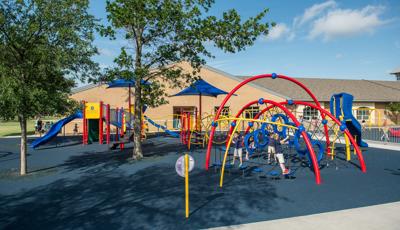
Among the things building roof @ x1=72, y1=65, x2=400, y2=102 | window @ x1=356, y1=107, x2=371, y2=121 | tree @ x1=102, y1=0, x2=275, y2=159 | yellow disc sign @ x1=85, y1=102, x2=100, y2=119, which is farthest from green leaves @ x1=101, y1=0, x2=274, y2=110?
window @ x1=356, y1=107, x2=371, y2=121

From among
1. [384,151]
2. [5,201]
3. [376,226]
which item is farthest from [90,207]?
[384,151]

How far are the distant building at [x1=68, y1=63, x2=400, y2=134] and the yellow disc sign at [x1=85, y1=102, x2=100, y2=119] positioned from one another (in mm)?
4836

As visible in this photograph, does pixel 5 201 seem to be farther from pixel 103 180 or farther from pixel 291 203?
pixel 291 203

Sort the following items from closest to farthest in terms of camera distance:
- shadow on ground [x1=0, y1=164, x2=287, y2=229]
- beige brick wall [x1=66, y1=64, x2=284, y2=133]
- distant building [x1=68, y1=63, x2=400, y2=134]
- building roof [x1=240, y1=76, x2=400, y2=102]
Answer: shadow on ground [x1=0, y1=164, x2=287, y2=229] → beige brick wall [x1=66, y1=64, x2=284, y2=133] → distant building [x1=68, y1=63, x2=400, y2=134] → building roof [x1=240, y1=76, x2=400, y2=102]

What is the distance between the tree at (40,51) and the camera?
9734mm

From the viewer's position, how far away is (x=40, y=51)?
31.3 feet

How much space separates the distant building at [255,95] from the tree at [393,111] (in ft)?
0.81

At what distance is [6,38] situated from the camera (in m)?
9.94

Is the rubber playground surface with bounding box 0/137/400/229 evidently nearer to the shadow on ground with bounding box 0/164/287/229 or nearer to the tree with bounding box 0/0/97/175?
the shadow on ground with bounding box 0/164/287/229

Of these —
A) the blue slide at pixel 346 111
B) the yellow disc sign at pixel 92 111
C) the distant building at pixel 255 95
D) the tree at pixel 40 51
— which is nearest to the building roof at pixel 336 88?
the distant building at pixel 255 95

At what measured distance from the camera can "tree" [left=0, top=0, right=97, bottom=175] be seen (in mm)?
9734

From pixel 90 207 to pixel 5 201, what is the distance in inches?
95.8

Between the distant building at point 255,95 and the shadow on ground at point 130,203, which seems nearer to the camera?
the shadow on ground at point 130,203

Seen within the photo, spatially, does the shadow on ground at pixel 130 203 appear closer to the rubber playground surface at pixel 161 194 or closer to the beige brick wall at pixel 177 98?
the rubber playground surface at pixel 161 194
